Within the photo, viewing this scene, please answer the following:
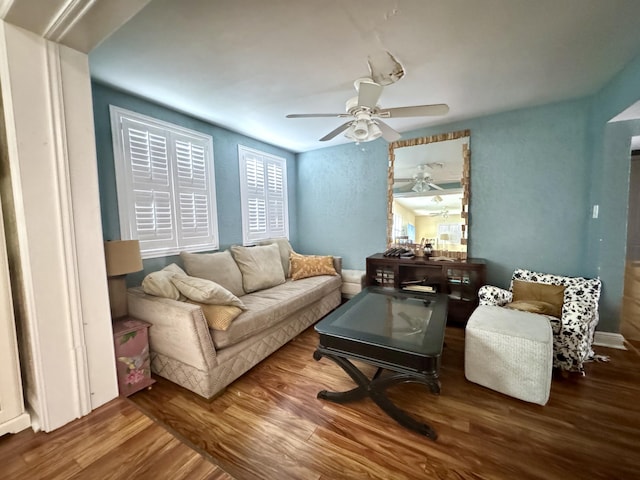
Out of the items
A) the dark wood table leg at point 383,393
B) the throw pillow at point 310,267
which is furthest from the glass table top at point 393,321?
the throw pillow at point 310,267

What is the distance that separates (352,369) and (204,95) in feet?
8.45

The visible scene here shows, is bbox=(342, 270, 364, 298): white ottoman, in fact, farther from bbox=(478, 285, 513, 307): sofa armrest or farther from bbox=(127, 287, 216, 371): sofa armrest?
bbox=(127, 287, 216, 371): sofa armrest

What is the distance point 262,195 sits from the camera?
3.68 m

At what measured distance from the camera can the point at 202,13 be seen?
1382 mm

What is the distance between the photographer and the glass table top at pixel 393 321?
1.55 m

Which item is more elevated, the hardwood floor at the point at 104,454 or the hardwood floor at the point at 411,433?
the hardwood floor at the point at 104,454

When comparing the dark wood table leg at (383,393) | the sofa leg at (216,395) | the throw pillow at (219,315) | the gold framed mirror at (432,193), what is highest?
the gold framed mirror at (432,193)

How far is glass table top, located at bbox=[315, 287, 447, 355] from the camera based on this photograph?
1.55 metres

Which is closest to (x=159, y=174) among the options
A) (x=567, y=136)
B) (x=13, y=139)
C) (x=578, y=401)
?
(x=13, y=139)

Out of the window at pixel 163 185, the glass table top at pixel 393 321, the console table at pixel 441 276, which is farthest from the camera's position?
the console table at pixel 441 276

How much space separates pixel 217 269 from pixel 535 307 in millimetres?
2999

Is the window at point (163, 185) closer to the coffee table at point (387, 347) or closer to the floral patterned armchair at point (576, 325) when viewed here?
the coffee table at point (387, 347)

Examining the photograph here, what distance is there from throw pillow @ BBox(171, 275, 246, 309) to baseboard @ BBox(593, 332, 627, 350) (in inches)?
130

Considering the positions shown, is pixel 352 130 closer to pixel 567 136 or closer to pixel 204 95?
pixel 204 95
